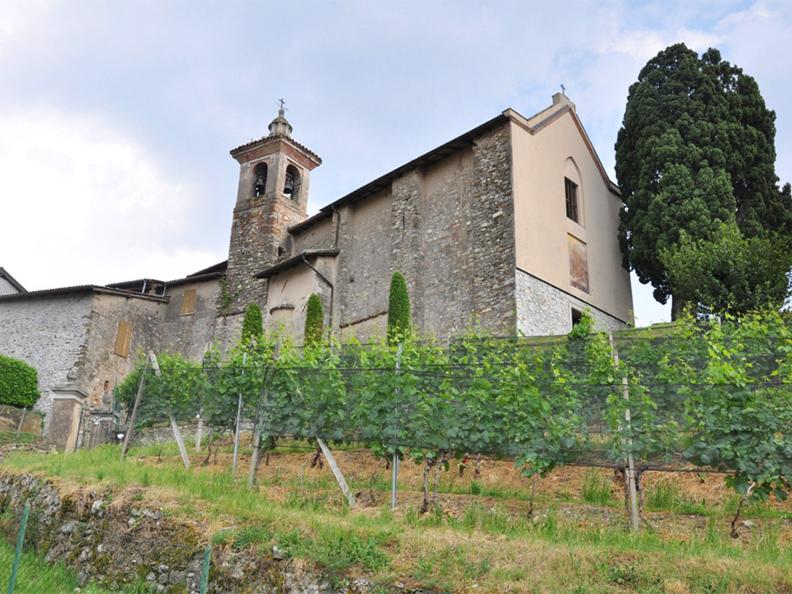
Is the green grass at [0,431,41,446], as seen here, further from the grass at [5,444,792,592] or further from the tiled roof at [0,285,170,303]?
the grass at [5,444,792,592]

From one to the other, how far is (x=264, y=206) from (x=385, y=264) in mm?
8129

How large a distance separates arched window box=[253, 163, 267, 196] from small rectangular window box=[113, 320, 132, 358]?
23.3 feet

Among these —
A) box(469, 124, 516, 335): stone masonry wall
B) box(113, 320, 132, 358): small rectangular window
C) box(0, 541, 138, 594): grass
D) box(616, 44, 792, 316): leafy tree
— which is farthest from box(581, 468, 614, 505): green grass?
box(113, 320, 132, 358): small rectangular window

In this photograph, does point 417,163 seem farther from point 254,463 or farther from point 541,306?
point 254,463

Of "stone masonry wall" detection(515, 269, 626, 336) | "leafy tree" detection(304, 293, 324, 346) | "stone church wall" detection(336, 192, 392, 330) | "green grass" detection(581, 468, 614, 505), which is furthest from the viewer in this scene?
"stone church wall" detection(336, 192, 392, 330)

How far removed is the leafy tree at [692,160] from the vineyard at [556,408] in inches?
302

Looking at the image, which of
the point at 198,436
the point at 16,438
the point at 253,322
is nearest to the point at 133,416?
the point at 198,436

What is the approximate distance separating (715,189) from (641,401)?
1174 centimetres

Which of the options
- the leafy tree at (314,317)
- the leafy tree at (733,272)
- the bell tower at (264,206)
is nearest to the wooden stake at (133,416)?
the leafy tree at (314,317)

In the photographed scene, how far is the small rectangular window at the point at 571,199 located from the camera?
65.1 feet

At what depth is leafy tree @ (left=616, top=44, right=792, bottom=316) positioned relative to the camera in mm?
17391

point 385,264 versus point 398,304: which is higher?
point 385,264

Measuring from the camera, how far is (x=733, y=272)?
51.4 feet

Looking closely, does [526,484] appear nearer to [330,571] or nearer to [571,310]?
[330,571]
